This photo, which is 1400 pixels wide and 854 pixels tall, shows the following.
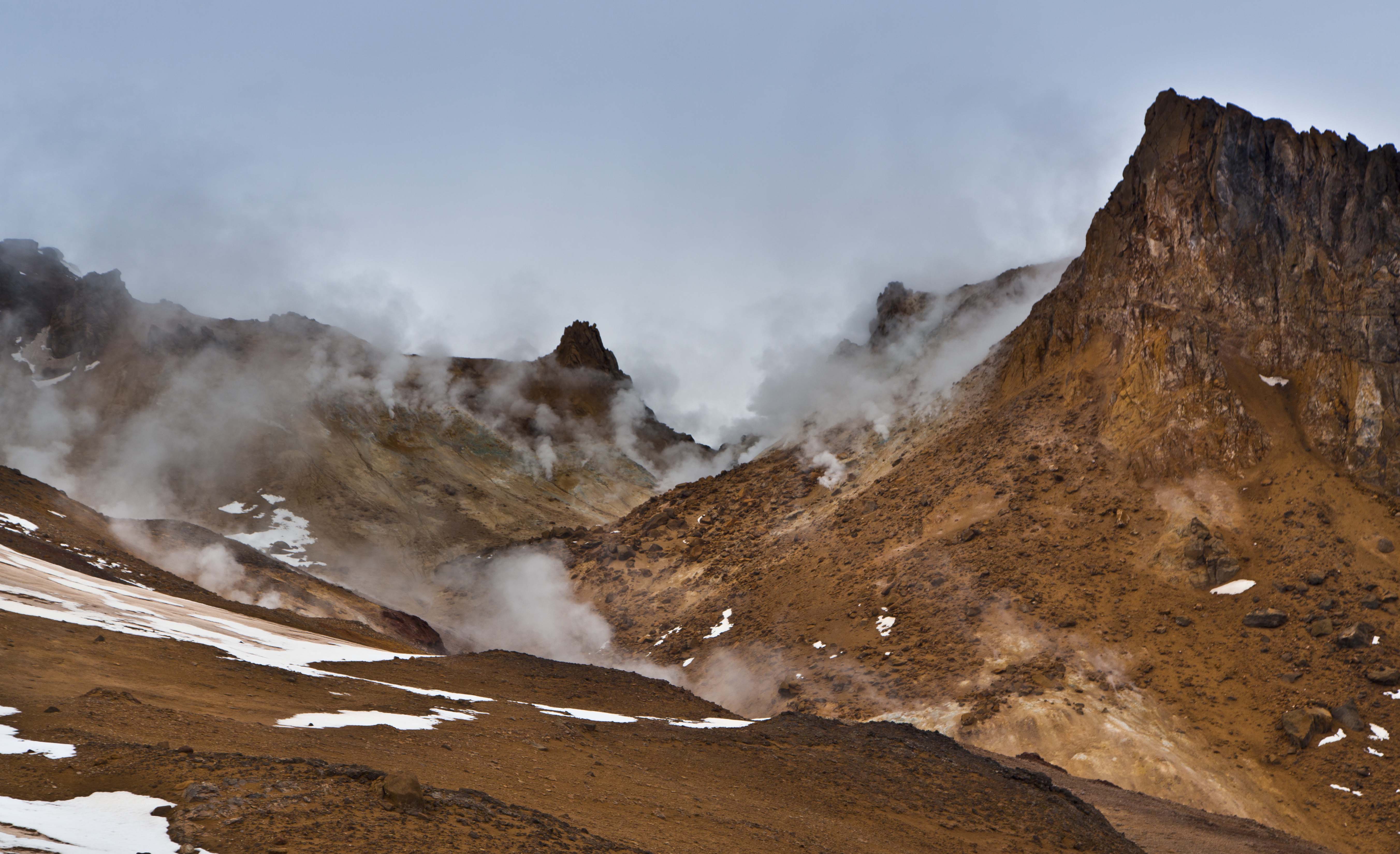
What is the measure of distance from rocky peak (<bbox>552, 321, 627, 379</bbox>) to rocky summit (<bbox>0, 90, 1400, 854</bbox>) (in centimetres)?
5507

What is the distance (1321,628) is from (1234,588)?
3389mm

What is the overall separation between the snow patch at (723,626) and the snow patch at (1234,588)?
804 inches

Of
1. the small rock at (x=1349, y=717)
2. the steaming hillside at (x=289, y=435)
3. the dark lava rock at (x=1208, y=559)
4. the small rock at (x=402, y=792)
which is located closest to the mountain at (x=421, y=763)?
the small rock at (x=402, y=792)

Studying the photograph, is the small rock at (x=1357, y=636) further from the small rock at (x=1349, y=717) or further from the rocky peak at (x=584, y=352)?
the rocky peak at (x=584, y=352)

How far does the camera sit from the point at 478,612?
5531cm

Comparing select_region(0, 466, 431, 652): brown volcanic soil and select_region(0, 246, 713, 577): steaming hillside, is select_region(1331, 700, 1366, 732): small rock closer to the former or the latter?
select_region(0, 466, 431, 652): brown volcanic soil

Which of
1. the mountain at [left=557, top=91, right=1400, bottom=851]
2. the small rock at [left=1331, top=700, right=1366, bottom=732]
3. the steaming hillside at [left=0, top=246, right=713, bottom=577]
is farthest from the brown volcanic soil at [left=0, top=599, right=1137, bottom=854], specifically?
the steaming hillside at [left=0, top=246, right=713, bottom=577]

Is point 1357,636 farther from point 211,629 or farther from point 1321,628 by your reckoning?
point 211,629

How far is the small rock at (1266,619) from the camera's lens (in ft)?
96.9

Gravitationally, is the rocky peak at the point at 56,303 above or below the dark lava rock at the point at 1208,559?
above

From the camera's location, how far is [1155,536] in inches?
1369

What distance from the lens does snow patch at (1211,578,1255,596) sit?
104 ft

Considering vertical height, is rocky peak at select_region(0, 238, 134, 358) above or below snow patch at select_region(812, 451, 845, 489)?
above

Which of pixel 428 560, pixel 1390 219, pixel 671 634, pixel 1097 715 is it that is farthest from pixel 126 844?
pixel 428 560
